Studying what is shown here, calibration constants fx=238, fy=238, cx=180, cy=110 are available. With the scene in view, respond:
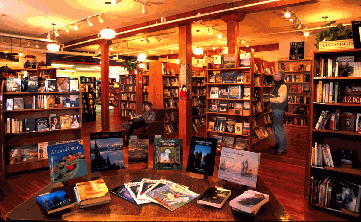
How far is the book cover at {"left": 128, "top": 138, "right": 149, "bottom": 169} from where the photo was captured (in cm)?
228

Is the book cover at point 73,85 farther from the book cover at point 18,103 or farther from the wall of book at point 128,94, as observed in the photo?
the wall of book at point 128,94

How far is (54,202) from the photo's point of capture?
1542 millimetres

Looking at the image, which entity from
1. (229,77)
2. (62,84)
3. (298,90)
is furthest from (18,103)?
(298,90)

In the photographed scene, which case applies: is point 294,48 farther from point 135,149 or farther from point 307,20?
point 135,149

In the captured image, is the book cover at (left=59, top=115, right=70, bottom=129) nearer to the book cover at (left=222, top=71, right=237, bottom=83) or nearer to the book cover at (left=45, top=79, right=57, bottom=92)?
the book cover at (left=45, top=79, right=57, bottom=92)

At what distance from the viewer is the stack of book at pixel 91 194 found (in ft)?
5.07

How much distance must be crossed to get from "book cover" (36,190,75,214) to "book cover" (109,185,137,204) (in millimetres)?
306

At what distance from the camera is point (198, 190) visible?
1.81 m

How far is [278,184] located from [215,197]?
2720mm

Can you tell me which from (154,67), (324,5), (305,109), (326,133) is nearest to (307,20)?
(324,5)

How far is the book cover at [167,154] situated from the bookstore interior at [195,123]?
13mm

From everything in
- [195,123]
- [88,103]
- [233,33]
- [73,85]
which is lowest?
[195,123]

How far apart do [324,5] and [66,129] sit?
6.85 meters

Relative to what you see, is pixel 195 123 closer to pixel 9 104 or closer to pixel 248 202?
A: pixel 9 104
